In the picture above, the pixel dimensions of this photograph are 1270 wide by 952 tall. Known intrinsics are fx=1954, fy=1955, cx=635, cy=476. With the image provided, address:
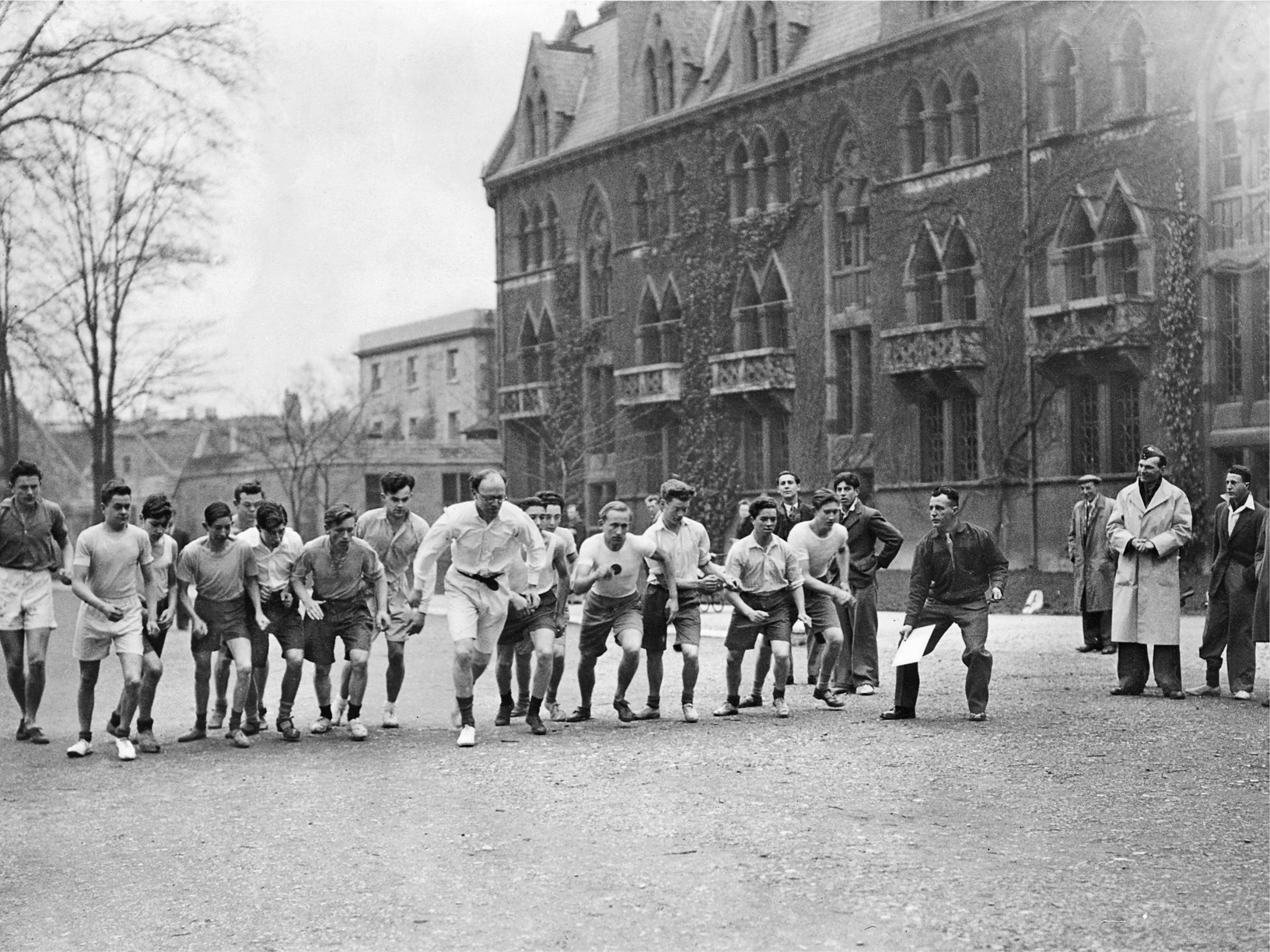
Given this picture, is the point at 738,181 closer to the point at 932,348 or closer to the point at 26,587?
the point at 932,348

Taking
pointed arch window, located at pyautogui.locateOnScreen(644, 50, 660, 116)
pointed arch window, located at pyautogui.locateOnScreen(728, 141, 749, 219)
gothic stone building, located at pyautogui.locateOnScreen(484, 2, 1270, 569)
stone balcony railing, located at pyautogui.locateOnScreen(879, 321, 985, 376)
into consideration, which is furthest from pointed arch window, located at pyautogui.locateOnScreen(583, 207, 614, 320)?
stone balcony railing, located at pyautogui.locateOnScreen(879, 321, 985, 376)

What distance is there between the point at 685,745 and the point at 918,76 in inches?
1147

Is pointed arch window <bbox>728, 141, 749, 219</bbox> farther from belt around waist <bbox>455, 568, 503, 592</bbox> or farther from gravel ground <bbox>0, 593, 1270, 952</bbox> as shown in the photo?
belt around waist <bbox>455, 568, 503, 592</bbox>

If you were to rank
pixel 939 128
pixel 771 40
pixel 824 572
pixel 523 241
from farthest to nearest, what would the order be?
1. pixel 523 241
2. pixel 771 40
3. pixel 939 128
4. pixel 824 572

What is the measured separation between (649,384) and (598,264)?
4658mm

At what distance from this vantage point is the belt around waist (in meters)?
13.6

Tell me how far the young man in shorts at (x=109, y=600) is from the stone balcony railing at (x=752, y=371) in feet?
103

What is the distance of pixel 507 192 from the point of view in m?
53.6

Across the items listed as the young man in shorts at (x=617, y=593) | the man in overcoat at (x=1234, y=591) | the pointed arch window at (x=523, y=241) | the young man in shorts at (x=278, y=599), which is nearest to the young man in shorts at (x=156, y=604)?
the young man in shorts at (x=278, y=599)

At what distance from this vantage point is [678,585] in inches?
585

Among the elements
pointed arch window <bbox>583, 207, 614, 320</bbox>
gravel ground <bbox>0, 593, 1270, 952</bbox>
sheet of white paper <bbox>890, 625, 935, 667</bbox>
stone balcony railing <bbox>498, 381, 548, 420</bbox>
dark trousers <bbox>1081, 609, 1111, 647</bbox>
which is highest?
pointed arch window <bbox>583, 207, 614, 320</bbox>

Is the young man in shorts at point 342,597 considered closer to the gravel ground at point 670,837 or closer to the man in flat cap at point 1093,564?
the gravel ground at point 670,837

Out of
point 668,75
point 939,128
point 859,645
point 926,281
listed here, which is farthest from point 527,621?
point 668,75

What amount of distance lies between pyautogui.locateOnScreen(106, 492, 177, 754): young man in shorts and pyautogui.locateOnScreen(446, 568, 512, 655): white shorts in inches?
77.7
